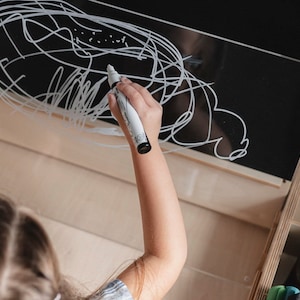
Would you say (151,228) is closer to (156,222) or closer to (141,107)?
(156,222)

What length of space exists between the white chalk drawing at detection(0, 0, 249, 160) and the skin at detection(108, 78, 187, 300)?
8 cm

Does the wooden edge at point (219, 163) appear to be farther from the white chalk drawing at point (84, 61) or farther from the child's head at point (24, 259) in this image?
the child's head at point (24, 259)

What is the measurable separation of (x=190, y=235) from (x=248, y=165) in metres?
0.17

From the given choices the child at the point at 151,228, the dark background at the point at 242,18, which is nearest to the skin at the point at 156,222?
the child at the point at 151,228

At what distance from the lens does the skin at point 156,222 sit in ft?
2.46

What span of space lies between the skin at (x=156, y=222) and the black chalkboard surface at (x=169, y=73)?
0.09m

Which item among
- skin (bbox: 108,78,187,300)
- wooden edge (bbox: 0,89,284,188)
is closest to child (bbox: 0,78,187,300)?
skin (bbox: 108,78,187,300)

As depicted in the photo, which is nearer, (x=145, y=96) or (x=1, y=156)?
(x=145, y=96)

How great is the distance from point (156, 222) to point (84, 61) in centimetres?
26

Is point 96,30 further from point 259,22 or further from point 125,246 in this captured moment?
point 125,246

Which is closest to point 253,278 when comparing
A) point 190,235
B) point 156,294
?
point 190,235

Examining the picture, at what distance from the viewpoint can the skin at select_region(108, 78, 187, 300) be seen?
2.46ft

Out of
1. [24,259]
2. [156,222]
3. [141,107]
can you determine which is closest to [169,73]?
[141,107]

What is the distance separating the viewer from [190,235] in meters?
0.99
